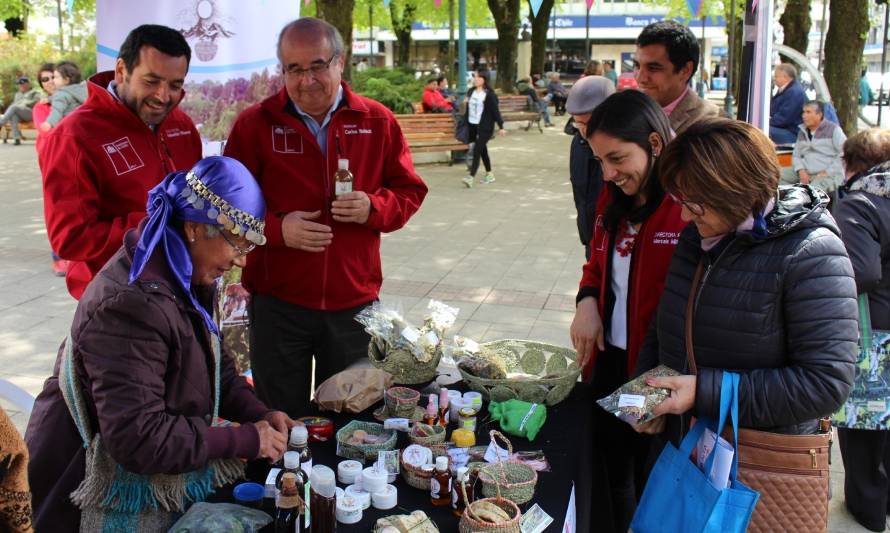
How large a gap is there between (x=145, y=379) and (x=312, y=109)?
1659 mm

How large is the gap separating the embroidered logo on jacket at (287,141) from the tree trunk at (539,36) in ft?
74.0

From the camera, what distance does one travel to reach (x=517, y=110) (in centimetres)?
2145

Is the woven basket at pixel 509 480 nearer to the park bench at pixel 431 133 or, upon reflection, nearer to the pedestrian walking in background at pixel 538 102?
the park bench at pixel 431 133

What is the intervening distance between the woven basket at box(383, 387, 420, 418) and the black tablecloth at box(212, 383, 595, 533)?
3.2 inches

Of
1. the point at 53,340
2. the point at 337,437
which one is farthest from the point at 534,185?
the point at 337,437

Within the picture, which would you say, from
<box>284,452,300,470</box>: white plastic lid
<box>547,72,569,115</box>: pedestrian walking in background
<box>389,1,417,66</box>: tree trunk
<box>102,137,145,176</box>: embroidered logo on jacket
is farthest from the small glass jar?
<box>389,1,417,66</box>: tree trunk

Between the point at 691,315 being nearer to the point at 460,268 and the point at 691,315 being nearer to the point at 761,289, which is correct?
the point at 761,289

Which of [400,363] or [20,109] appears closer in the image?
[400,363]

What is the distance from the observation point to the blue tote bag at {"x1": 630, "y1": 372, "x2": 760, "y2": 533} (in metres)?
2.17

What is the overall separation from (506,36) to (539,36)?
3.51 metres

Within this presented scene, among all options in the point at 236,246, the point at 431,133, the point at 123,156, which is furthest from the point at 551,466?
the point at 431,133

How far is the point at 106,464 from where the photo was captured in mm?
2006

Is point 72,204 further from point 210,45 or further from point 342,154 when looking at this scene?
point 210,45

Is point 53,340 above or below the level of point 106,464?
below
